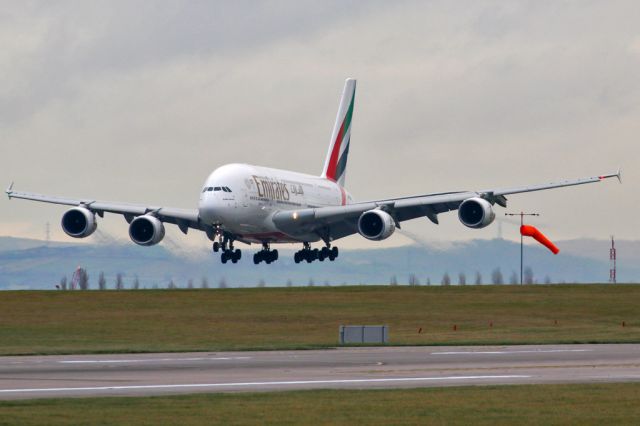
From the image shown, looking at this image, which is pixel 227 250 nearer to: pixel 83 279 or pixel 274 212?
pixel 274 212

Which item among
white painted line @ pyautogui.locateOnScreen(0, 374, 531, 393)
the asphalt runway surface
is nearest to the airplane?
the asphalt runway surface

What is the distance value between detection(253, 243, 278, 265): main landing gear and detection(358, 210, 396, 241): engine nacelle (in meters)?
9.73

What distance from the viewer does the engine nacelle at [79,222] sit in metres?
86.8

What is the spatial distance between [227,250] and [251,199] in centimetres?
593

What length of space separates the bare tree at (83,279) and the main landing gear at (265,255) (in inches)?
754

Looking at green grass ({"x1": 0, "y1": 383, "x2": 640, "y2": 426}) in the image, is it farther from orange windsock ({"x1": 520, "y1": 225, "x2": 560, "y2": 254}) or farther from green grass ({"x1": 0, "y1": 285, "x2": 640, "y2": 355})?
orange windsock ({"x1": 520, "y1": 225, "x2": 560, "y2": 254})

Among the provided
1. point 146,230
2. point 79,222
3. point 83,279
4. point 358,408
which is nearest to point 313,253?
point 146,230

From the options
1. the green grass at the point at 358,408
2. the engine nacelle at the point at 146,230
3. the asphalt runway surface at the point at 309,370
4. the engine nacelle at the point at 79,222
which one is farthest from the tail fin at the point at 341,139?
the green grass at the point at 358,408

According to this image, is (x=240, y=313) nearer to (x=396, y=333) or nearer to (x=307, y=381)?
(x=396, y=333)

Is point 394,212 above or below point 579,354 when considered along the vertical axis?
above

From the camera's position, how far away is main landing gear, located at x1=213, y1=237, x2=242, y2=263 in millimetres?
85312

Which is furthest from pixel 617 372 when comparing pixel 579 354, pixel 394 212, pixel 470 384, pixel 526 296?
pixel 394 212

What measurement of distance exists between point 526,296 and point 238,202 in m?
17.4

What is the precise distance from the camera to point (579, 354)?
149 feet
